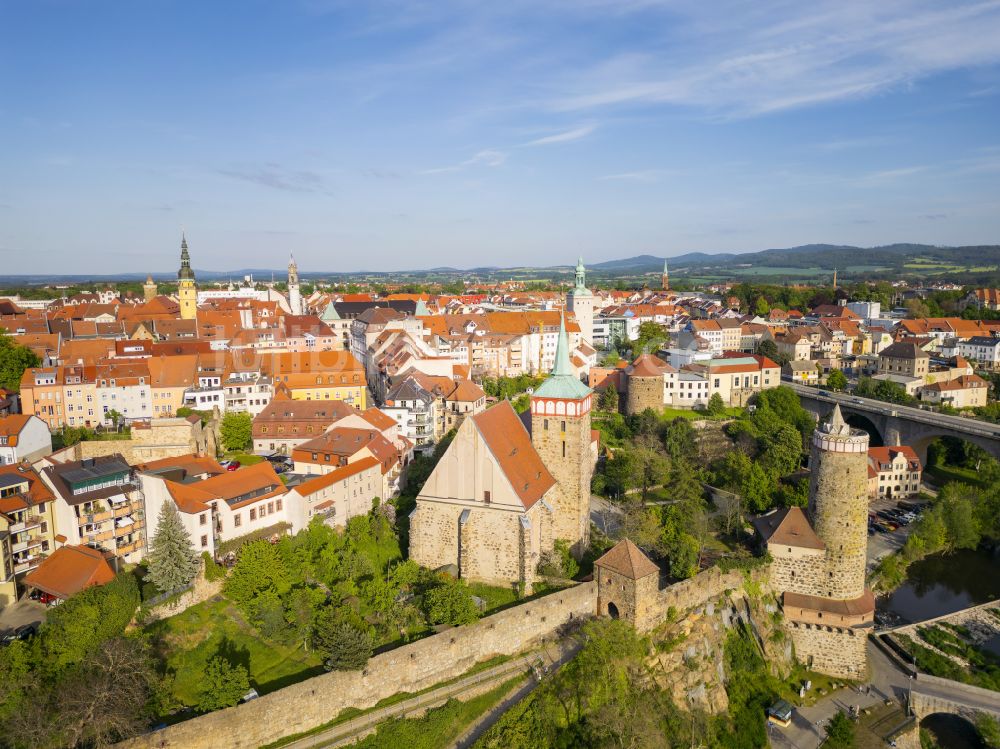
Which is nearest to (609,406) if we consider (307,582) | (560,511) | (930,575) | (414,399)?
(414,399)

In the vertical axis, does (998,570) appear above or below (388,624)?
below

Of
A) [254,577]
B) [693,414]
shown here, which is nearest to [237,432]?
[254,577]

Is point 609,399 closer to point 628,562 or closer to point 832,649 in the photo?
point 832,649

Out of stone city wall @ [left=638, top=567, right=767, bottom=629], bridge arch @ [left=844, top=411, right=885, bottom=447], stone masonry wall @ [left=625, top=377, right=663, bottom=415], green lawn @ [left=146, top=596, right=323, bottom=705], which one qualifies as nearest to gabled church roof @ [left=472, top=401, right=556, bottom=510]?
stone city wall @ [left=638, top=567, right=767, bottom=629]

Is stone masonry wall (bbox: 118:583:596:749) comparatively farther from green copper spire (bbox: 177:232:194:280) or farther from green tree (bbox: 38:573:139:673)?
green copper spire (bbox: 177:232:194:280)

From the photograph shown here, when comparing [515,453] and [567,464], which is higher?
[515,453]

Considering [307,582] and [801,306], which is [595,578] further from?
[801,306]

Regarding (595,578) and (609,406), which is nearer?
(595,578)
